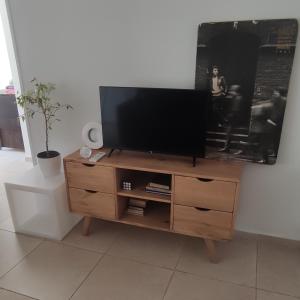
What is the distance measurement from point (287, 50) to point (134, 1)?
3.46 ft

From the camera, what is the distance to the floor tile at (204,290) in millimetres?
1579

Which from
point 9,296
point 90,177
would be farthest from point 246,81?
point 9,296

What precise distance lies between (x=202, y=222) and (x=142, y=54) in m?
1.25

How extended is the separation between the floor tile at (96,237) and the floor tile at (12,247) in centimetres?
26

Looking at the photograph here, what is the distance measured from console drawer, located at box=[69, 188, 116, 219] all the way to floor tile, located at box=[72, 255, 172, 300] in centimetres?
33

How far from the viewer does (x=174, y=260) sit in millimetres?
1879

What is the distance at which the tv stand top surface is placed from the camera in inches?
66.2

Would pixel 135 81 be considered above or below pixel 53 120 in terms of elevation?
above

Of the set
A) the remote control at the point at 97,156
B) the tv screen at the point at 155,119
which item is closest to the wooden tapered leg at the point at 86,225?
the remote control at the point at 97,156

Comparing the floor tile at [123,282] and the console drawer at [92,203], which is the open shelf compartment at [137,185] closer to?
the console drawer at [92,203]

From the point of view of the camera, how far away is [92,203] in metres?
1.99

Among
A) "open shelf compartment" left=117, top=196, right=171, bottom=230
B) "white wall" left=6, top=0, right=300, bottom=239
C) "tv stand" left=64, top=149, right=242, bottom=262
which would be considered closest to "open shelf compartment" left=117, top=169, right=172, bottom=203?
"tv stand" left=64, top=149, right=242, bottom=262

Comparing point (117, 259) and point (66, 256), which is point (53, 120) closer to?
point (66, 256)

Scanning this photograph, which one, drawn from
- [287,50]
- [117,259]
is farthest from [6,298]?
[287,50]
